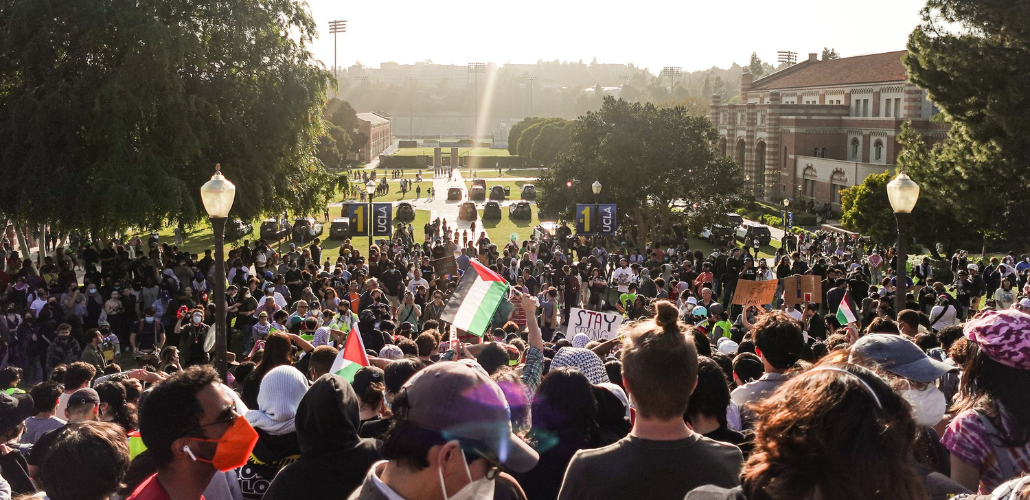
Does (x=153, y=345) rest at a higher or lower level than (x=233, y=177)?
lower

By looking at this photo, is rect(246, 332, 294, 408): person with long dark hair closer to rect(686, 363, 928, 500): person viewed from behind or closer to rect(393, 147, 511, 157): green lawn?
rect(686, 363, 928, 500): person viewed from behind

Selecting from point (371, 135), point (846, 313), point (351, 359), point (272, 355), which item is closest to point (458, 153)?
point (371, 135)

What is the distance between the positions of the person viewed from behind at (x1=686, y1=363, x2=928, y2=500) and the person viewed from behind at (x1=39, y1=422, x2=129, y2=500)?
263 cm

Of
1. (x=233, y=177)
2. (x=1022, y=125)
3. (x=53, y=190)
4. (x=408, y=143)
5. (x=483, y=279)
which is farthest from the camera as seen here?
(x=408, y=143)

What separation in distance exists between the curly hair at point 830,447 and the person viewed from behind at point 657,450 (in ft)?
2.49

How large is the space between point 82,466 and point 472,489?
1861mm

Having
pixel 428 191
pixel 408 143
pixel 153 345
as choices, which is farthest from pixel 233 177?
pixel 408 143

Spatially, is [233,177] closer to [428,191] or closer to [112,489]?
[112,489]

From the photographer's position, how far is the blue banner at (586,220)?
28.5 meters

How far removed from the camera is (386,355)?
25.7ft

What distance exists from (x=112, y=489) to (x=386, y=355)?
4.05 m

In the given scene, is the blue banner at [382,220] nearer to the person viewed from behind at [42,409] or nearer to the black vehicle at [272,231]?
the black vehicle at [272,231]

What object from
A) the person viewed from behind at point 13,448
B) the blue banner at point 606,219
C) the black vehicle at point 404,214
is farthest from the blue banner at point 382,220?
the black vehicle at point 404,214

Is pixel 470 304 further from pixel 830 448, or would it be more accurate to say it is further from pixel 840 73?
pixel 840 73
